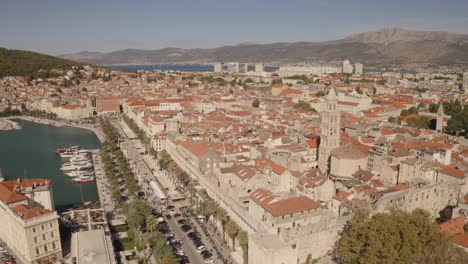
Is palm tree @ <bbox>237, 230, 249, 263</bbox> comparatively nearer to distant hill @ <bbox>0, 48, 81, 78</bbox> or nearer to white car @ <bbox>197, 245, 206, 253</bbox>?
white car @ <bbox>197, 245, 206, 253</bbox>

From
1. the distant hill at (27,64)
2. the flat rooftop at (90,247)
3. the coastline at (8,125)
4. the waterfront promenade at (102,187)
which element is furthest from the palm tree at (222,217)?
the distant hill at (27,64)

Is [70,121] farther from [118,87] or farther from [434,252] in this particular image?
[434,252]

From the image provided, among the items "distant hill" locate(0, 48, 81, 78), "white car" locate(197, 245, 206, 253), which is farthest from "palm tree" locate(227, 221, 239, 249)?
"distant hill" locate(0, 48, 81, 78)

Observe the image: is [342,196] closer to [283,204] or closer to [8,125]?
[283,204]

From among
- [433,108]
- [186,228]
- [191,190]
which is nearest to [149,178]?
[191,190]

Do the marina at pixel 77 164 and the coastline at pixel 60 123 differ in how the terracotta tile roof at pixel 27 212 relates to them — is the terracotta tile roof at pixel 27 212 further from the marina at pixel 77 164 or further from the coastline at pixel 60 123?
the coastline at pixel 60 123

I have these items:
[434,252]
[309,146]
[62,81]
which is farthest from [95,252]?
[62,81]
